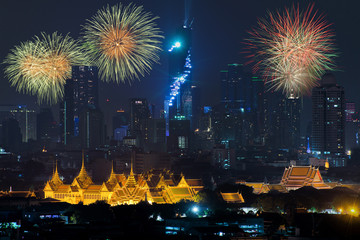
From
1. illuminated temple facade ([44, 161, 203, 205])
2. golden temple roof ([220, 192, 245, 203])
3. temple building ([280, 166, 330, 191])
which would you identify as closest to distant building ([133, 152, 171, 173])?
temple building ([280, 166, 330, 191])

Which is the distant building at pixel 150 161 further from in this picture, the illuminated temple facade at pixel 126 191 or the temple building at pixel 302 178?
the illuminated temple facade at pixel 126 191

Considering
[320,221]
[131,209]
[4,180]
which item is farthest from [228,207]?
[4,180]

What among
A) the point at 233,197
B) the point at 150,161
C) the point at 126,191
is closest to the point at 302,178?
the point at 233,197

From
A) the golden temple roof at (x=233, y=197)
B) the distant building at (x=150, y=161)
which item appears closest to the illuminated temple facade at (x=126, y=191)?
the golden temple roof at (x=233, y=197)

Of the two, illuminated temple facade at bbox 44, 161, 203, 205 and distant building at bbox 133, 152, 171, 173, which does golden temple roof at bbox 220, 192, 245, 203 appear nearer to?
illuminated temple facade at bbox 44, 161, 203, 205

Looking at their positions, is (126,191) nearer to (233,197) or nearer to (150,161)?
(233,197)

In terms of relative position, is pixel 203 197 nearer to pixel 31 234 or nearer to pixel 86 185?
pixel 86 185

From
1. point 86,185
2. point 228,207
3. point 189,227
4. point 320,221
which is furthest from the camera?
point 86,185
